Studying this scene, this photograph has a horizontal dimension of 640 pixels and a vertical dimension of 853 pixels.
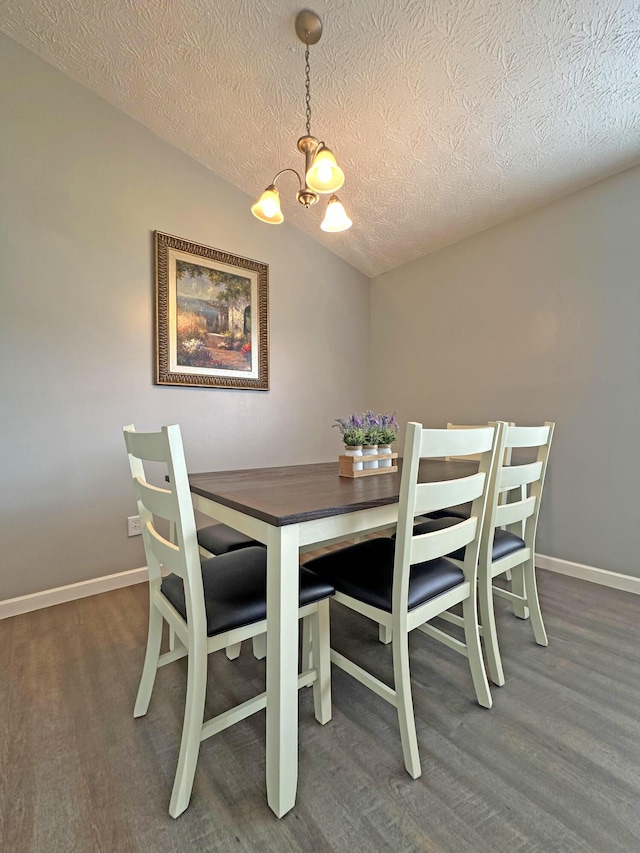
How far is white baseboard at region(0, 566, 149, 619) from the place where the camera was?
196 centimetres

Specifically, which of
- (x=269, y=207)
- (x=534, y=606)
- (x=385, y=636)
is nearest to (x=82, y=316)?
(x=269, y=207)

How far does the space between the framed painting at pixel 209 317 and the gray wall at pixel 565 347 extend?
1.46 metres

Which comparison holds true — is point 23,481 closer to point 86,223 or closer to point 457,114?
point 86,223

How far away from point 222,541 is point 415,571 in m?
0.88

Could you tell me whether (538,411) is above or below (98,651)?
above

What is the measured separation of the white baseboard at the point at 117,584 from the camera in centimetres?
198

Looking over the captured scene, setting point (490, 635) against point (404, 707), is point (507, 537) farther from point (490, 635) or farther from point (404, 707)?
point (404, 707)

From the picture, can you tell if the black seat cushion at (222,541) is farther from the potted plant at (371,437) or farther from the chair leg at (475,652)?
the chair leg at (475,652)

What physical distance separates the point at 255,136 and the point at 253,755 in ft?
9.71

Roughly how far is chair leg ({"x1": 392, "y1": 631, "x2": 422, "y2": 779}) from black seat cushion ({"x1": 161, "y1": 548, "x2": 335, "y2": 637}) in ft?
0.87

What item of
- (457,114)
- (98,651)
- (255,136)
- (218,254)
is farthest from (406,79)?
(98,651)

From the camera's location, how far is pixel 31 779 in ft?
3.43

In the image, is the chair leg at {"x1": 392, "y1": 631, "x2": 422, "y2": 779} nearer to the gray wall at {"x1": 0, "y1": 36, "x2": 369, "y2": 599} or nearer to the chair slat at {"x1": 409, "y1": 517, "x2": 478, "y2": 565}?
the chair slat at {"x1": 409, "y1": 517, "x2": 478, "y2": 565}

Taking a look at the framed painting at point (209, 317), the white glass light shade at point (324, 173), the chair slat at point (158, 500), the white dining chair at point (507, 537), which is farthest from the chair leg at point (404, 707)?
the framed painting at point (209, 317)
